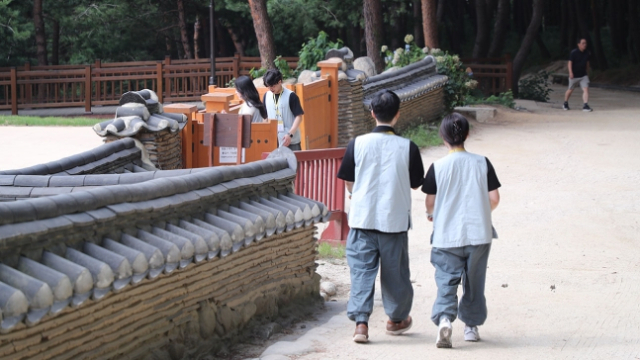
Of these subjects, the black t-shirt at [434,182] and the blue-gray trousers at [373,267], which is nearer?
the black t-shirt at [434,182]

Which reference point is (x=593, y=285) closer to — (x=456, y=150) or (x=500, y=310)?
(x=500, y=310)

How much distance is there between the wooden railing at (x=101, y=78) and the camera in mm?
22312

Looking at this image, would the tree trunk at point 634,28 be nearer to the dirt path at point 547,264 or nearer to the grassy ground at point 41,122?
the dirt path at point 547,264

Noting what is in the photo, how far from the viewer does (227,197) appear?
564 cm

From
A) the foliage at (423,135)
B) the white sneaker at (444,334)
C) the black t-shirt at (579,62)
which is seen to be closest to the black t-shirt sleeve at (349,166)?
the white sneaker at (444,334)

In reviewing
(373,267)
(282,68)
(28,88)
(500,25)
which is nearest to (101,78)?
(28,88)

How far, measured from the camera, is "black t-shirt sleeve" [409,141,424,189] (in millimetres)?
5402

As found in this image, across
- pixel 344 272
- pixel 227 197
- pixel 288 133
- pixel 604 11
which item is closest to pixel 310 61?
pixel 288 133

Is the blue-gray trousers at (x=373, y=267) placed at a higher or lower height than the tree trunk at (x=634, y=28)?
lower

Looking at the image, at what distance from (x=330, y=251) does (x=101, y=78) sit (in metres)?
15.5

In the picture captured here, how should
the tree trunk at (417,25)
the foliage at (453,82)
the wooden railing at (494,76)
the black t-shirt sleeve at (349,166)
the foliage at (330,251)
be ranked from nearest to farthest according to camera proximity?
the black t-shirt sleeve at (349,166)
the foliage at (330,251)
the foliage at (453,82)
the wooden railing at (494,76)
the tree trunk at (417,25)

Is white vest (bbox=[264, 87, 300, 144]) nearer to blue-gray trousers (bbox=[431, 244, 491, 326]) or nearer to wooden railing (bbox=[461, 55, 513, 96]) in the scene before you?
blue-gray trousers (bbox=[431, 244, 491, 326])

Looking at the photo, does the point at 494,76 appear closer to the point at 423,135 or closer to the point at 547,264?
the point at 423,135

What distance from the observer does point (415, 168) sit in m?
5.41
